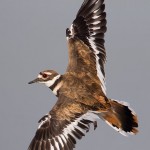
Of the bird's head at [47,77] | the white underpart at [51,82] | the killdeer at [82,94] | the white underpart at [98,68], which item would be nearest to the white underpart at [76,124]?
the killdeer at [82,94]

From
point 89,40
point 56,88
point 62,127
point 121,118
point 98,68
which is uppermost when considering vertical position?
point 89,40

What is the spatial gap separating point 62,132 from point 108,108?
975 millimetres

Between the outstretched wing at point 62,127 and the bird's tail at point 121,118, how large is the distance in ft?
A: 1.64

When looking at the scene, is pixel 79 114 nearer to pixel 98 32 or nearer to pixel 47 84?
pixel 47 84

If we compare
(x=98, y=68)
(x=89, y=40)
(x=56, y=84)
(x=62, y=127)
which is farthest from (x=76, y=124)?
(x=89, y=40)

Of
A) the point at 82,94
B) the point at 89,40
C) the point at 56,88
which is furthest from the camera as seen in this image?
the point at 89,40

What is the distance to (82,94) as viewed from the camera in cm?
1046

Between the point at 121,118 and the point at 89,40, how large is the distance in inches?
71.2

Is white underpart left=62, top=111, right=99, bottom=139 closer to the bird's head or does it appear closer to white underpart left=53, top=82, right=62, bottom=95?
white underpart left=53, top=82, right=62, bottom=95

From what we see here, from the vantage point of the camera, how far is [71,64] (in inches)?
439

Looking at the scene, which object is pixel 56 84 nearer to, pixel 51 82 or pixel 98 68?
pixel 51 82

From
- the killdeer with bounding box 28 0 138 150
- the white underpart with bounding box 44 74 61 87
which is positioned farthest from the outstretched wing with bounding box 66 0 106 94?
the white underpart with bounding box 44 74 61 87

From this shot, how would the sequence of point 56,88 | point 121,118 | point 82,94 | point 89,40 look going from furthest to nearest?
point 89,40 → point 56,88 → point 121,118 → point 82,94

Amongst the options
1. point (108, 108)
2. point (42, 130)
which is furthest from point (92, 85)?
point (42, 130)
